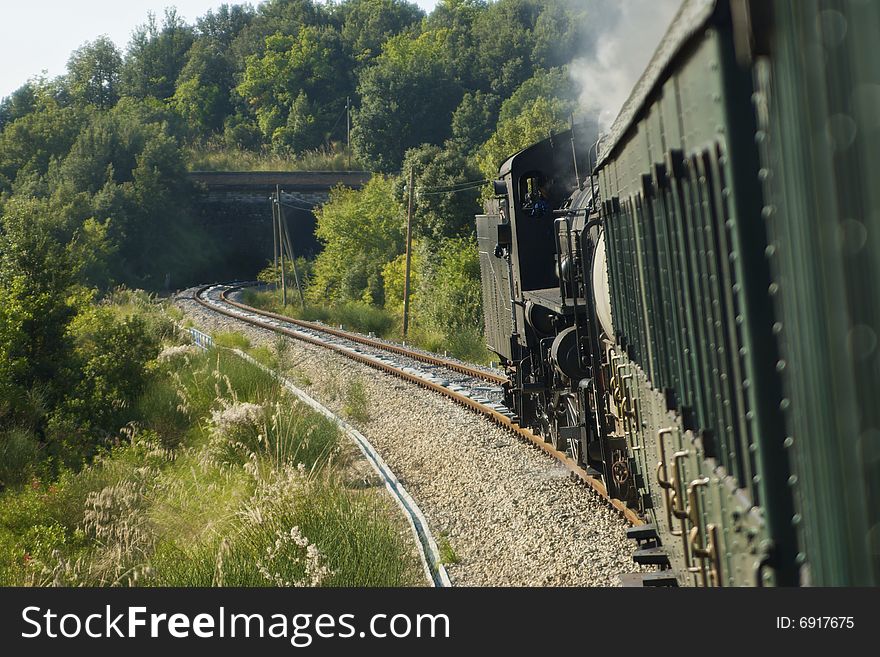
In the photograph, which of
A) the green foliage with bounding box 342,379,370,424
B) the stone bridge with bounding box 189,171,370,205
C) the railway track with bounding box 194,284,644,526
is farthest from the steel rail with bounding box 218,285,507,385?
the stone bridge with bounding box 189,171,370,205

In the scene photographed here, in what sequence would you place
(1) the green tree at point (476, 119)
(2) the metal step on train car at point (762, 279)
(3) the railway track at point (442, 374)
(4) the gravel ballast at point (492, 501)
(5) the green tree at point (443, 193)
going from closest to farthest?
(2) the metal step on train car at point (762, 279) → (4) the gravel ballast at point (492, 501) → (3) the railway track at point (442, 374) → (5) the green tree at point (443, 193) → (1) the green tree at point (476, 119)

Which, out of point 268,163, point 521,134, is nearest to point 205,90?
point 268,163

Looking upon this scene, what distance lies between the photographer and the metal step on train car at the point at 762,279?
1.73 m

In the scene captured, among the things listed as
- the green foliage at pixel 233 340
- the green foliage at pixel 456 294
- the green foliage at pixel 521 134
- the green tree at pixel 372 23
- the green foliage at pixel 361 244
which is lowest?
the green foliage at pixel 233 340

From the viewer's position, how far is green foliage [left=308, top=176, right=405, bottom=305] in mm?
45281

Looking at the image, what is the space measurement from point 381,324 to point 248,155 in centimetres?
6565

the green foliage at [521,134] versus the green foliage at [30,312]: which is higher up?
the green foliage at [521,134]

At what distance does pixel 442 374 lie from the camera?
742 inches

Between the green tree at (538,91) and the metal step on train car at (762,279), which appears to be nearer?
the metal step on train car at (762,279)

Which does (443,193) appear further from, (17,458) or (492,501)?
(492,501)

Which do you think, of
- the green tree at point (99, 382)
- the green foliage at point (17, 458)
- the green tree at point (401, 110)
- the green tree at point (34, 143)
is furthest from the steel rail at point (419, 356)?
the green tree at point (401, 110)

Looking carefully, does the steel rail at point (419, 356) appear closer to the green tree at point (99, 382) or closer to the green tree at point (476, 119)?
the green tree at point (99, 382)

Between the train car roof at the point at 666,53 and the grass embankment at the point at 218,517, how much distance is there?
12.6 feet

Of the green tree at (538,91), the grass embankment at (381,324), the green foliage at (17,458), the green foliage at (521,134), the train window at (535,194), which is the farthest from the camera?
the green tree at (538,91)
